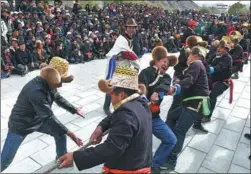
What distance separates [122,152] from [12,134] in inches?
76.3

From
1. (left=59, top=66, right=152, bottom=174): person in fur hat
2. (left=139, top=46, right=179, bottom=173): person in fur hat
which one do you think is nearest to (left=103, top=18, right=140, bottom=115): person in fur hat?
(left=139, top=46, right=179, bottom=173): person in fur hat

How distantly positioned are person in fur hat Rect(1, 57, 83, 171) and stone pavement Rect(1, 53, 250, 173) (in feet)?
2.78

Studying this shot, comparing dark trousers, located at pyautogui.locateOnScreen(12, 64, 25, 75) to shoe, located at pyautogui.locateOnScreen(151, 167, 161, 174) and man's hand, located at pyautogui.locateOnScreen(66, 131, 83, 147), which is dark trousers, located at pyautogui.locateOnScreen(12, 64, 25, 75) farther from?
shoe, located at pyautogui.locateOnScreen(151, 167, 161, 174)

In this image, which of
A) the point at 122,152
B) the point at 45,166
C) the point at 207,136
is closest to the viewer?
the point at 122,152

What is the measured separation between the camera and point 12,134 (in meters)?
3.33

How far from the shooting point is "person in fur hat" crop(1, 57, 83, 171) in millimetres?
3139

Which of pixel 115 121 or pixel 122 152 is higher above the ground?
pixel 115 121

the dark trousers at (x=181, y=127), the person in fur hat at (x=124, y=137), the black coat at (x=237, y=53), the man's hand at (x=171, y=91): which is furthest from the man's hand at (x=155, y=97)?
the black coat at (x=237, y=53)

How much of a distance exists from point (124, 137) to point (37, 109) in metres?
1.57

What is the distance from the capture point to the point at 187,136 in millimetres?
5305

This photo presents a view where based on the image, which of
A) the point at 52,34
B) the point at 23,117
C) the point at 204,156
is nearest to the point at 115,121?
the point at 23,117

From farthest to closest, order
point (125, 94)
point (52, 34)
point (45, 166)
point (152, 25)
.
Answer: point (152, 25), point (52, 34), point (45, 166), point (125, 94)

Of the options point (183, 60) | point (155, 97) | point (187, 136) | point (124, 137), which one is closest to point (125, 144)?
point (124, 137)

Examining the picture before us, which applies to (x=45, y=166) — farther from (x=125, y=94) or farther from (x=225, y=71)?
(x=225, y=71)
